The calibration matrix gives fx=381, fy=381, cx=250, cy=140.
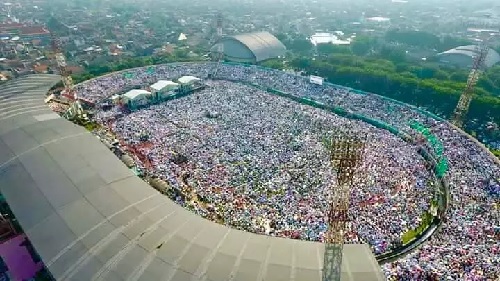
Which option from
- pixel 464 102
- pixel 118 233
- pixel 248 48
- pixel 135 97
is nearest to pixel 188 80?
pixel 135 97

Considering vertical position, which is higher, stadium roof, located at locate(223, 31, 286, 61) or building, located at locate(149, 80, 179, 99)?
building, located at locate(149, 80, 179, 99)

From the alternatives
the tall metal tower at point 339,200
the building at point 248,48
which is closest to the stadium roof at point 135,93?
the building at point 248,48

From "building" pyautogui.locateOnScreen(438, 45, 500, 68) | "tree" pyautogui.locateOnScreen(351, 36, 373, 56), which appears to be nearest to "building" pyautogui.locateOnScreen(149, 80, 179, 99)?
"tree" pyautogui.locateOnScreen(351, 36, 373, 56)

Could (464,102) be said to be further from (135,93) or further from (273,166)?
(135,93)

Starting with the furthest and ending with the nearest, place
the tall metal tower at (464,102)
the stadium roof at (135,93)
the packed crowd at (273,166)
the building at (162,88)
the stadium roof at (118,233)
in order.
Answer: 1. the building at (162,88)
2. the stadium roof at (135,93)
3. the tall metal tower at (464,102)
4. the packed crowd at (273,166)
5. the stadium roof at (118,233)

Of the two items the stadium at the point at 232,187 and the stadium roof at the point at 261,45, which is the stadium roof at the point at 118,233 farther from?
the stadium roof at the point at 261,45

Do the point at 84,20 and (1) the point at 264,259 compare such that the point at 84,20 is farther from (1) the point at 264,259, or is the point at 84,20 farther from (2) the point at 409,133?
(1) the point at 264,259

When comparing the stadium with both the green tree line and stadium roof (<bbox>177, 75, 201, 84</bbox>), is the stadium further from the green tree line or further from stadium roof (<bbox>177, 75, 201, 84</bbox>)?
the green tree line
